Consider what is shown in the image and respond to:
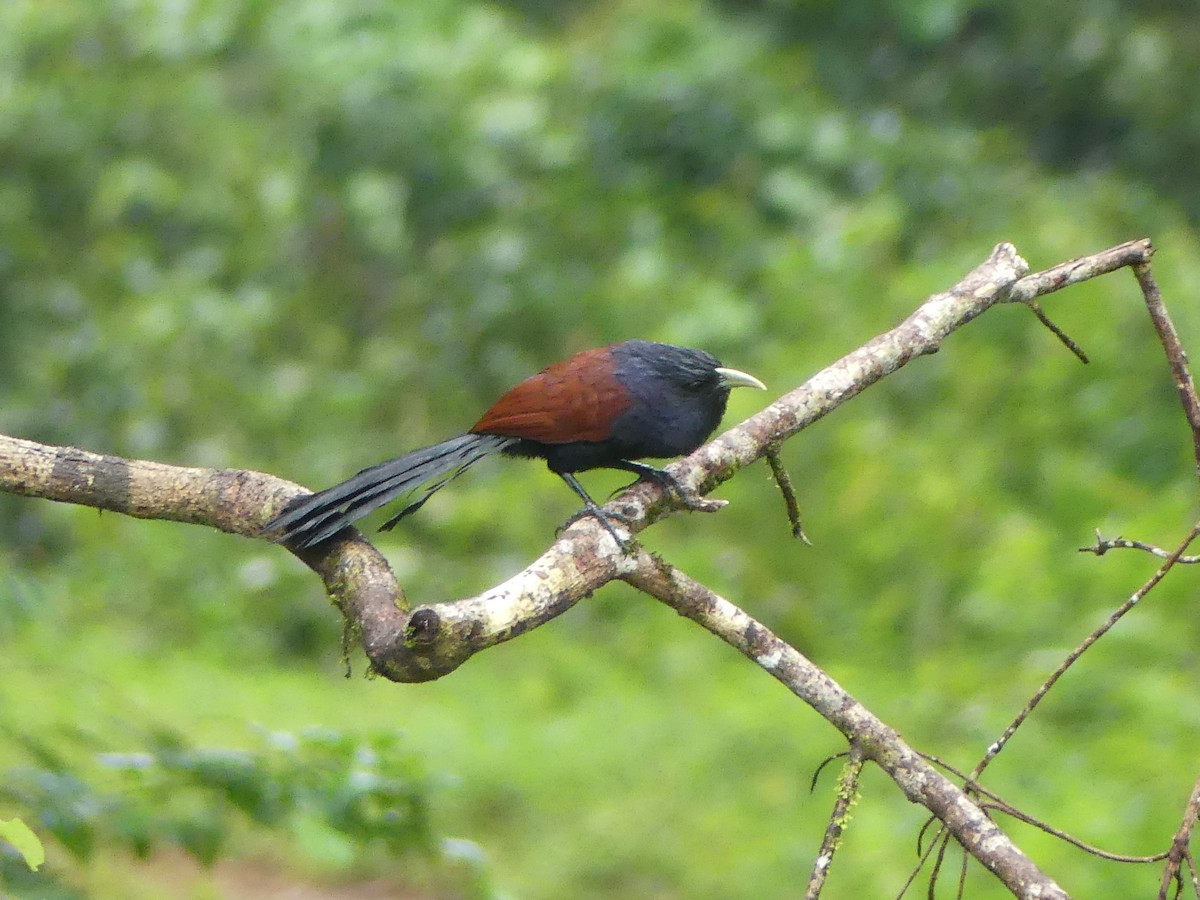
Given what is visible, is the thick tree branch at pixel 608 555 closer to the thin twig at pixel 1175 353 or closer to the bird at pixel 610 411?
the thin twig at pixel 1175 353

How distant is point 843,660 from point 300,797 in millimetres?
3210

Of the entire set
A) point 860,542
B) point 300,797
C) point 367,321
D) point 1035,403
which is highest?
point 367,321

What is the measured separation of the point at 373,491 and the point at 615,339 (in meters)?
4.58

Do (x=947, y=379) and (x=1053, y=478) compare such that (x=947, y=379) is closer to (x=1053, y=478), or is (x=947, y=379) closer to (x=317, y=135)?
(x=1053, y=478)

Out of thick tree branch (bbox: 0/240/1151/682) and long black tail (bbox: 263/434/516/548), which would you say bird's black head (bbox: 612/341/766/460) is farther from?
→ thick tree branch (bbox: 0/240/1151/682)

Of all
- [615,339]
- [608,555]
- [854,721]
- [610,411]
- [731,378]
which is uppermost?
[615,339]

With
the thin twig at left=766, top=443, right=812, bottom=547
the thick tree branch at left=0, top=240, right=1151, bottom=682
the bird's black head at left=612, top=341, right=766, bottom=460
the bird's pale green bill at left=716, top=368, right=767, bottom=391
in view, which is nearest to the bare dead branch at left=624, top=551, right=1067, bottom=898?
the thick tree branch at left=0, top=240, right=1151, bottom=682

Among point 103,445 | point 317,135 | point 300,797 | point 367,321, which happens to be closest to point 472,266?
point 367,321

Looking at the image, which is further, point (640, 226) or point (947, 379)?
point (640, 226)

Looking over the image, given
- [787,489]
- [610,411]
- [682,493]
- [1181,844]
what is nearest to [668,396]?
[610,411]

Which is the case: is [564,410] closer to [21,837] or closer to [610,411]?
[610,411]

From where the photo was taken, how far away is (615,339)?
22.0 feet

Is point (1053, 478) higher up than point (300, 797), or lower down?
higher up

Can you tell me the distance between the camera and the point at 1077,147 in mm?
7832
